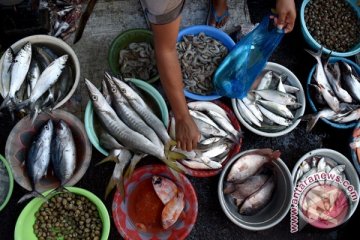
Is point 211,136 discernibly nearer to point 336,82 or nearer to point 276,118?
point 276,118

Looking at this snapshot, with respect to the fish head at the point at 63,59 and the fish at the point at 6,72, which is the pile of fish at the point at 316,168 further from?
the fish at the point at 6,72

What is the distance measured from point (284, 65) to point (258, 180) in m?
0.97

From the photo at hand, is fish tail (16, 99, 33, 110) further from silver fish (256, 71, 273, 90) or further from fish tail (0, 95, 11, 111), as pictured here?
silver fish (256, 71, 273, 90)

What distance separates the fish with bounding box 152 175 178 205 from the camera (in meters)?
2.62

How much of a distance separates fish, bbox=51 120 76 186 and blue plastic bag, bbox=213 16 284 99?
1.03m

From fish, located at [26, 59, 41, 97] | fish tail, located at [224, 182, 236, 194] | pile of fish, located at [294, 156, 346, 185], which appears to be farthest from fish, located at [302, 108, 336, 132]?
fish, located at [26, 59, 41, 97]

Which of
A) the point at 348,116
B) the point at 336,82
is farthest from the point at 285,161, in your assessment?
the point at 336,82

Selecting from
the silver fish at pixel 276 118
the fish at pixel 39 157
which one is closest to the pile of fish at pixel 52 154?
the fish at pixel 39 157

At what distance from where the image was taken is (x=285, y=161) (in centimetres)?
307

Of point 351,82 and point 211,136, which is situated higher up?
point 351,82

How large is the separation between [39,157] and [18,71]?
56cm

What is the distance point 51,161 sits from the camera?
2.62m

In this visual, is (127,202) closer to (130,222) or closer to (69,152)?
(130,222)

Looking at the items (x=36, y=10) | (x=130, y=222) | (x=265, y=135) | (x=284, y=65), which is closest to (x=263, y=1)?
(x=284, y=65)
